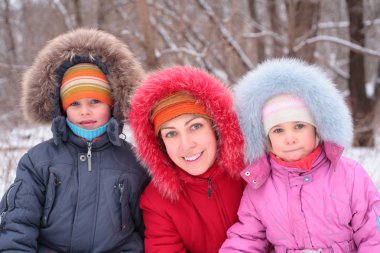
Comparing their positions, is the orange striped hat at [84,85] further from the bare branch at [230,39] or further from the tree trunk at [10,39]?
the tree trunk at [10,39]

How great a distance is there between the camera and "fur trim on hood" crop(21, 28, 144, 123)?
263cm

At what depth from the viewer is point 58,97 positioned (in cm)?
264

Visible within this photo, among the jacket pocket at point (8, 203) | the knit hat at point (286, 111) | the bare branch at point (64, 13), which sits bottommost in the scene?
the jacket pocket at point (8, 203)

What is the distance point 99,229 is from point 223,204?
75 centimetres

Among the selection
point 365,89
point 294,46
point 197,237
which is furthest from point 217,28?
point 197,237

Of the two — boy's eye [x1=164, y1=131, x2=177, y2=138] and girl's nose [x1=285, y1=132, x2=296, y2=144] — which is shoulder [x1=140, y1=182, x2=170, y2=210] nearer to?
boy's eye [x1=164, y1=131, x2=177, y2=138]

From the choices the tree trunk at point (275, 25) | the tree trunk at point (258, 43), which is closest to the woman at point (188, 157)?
the tree trunk at point (275, 25)

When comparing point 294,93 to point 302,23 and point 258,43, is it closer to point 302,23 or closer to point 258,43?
point 302,23

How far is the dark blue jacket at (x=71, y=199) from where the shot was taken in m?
2.31

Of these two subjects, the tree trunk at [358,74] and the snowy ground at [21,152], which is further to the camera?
the tree trunk at [358,74]

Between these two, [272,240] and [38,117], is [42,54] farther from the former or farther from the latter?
[272,240]

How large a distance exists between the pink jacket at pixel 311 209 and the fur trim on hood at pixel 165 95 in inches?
6.6

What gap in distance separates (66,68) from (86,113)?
37 cm

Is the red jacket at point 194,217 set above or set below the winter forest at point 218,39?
below
